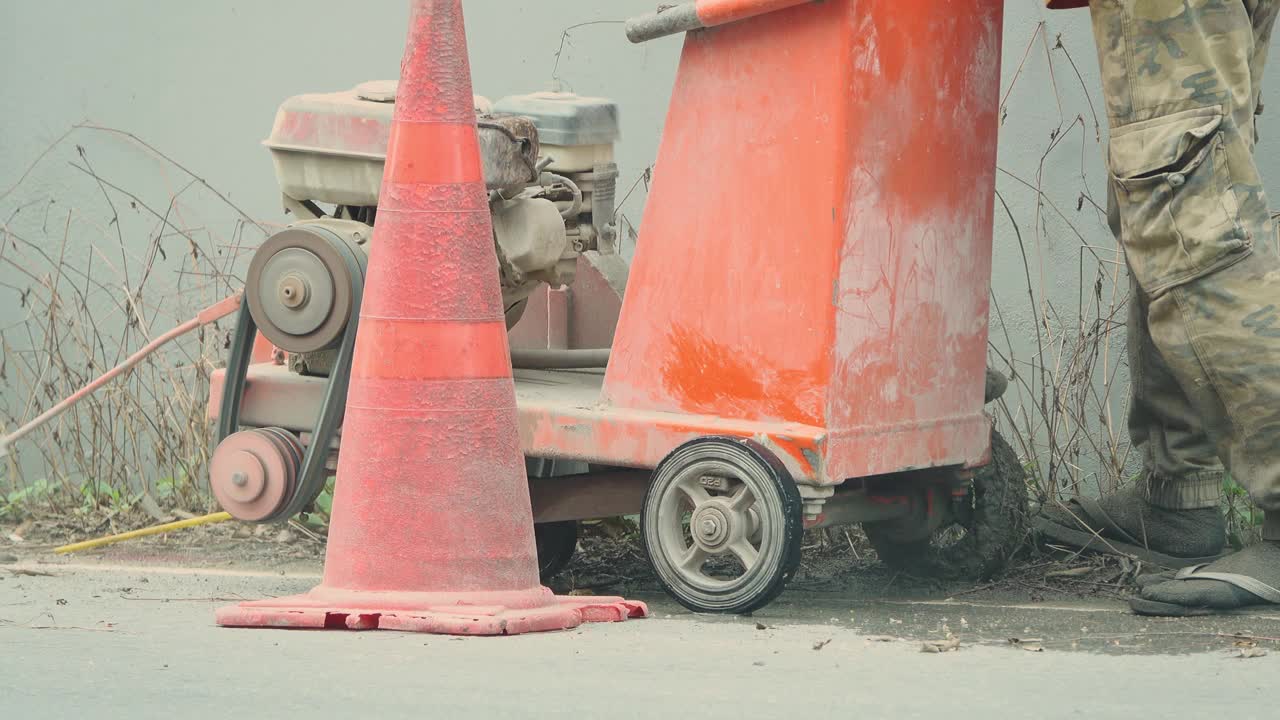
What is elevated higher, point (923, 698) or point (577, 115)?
point (577, 115)

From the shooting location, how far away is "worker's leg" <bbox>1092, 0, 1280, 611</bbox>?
3.24m

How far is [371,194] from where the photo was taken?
12.4 feet

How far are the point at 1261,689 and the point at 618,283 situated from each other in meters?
2.14

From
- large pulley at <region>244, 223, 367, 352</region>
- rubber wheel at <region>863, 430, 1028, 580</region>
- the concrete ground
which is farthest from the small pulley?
rubber wheel at <region>863, 430, 1028, 580</region>

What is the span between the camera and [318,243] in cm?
358

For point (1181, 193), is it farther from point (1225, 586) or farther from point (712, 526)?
point (712, 526)

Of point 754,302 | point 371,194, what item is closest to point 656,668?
point 754,302

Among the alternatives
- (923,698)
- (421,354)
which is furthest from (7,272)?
(923,698)

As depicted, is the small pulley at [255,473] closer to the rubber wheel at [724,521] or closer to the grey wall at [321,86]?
the rubber wheel at [724,521]

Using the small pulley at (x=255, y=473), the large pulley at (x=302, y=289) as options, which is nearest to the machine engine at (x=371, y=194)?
the large pulley at (x=302, y=289)

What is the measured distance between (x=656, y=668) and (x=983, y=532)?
1.38m

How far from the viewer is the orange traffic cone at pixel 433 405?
10.1 ft

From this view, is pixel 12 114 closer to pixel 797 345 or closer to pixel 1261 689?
pixel 797 345

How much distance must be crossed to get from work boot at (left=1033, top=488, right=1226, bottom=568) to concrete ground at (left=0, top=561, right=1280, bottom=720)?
621 millimetres
